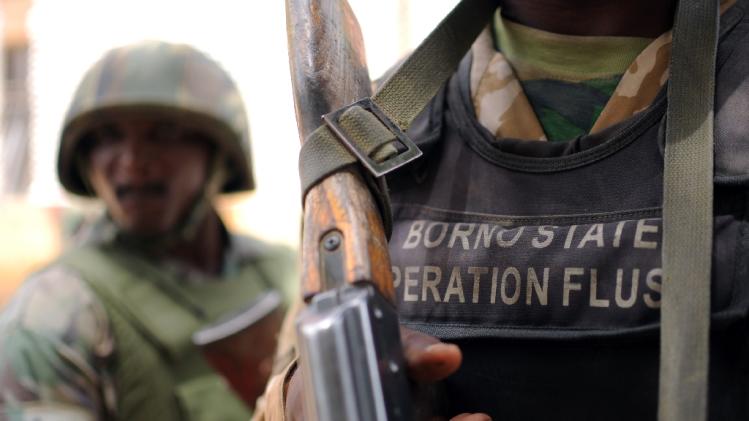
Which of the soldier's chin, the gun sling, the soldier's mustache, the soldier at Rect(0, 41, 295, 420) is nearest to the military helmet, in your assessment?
the soldier at Rect(0, 41, 295, 420)

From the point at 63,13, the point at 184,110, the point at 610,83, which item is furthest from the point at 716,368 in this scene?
the point at 63,13

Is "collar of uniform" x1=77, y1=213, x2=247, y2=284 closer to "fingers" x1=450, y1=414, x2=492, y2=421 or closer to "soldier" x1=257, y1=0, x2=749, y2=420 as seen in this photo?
"soldier" x1=257, y1=0, x2=749, y2=420

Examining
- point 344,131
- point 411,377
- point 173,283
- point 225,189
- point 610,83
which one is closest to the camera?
point 411,377

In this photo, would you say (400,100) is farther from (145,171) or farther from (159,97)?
(159,97)

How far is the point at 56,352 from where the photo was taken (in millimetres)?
2652

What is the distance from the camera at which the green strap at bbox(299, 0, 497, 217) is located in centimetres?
113

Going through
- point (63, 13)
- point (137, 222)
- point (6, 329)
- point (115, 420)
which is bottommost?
point (115, 420)

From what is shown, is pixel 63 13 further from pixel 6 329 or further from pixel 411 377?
pixel 411 377

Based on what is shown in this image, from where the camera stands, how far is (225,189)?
3.79 meters

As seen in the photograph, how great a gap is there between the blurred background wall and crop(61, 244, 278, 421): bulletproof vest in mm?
3490

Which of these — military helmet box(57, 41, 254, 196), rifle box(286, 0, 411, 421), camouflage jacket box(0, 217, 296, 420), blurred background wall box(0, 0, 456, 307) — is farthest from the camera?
blurred background wall box(0, 0, 456, 307)

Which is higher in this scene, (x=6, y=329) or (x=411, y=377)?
(x=411, y=377)

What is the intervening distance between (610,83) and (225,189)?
2.65 m

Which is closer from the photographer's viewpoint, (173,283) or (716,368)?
(716,368)
